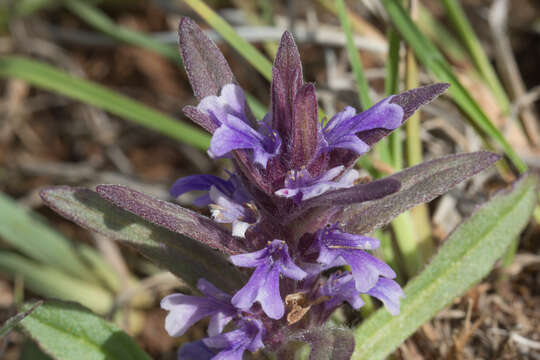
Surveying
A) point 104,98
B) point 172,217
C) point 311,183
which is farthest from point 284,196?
point 104,98

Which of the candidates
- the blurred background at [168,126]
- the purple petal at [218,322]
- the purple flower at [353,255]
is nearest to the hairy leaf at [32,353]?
the blurred background at [168,126]

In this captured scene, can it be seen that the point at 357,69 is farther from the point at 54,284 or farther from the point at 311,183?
the point at 54,284

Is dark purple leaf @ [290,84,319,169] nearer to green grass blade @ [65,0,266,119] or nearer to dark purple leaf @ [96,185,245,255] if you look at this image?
dark purple leaf @ [96,185,245,255]

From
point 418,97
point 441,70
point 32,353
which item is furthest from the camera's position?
point 441,70

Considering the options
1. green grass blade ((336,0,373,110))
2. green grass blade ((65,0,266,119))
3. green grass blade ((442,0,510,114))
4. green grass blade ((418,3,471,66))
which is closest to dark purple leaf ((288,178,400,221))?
green grass blade ((336,0,373,110))

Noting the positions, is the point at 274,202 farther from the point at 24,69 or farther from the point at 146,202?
the point at 24,69
